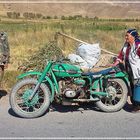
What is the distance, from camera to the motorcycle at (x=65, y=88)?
8.23 meters

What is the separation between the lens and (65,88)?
8.45 m

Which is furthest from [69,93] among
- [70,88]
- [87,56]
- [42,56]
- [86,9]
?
[86,9]

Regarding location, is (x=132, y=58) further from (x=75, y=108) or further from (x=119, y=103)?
(x=75, y=108)

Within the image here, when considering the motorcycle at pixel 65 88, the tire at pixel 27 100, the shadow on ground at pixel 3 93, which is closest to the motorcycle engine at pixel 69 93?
the motorcycle at pixel 65 88

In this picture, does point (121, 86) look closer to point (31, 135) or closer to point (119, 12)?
point (31, 135)

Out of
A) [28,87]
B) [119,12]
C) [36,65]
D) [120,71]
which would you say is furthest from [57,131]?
[119,12]

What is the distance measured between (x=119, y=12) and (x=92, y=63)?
128226 millimetres

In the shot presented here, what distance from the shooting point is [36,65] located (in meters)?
10.8

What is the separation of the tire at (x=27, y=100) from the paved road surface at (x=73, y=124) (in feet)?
0.37

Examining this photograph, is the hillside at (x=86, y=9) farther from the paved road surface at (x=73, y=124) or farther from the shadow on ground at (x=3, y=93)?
the paved road surface at (x=73, y=124)

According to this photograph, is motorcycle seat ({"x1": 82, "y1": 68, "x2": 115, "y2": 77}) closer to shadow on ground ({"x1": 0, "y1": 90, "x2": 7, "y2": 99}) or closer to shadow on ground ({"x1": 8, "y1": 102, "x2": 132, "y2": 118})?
shadow on ground ({"x1": 8, "y1": 102, "x2": 132, "y2": 118})

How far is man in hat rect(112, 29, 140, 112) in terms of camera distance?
27.8 ft

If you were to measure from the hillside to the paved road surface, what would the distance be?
117853 mm

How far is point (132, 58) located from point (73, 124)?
1.57 meters
